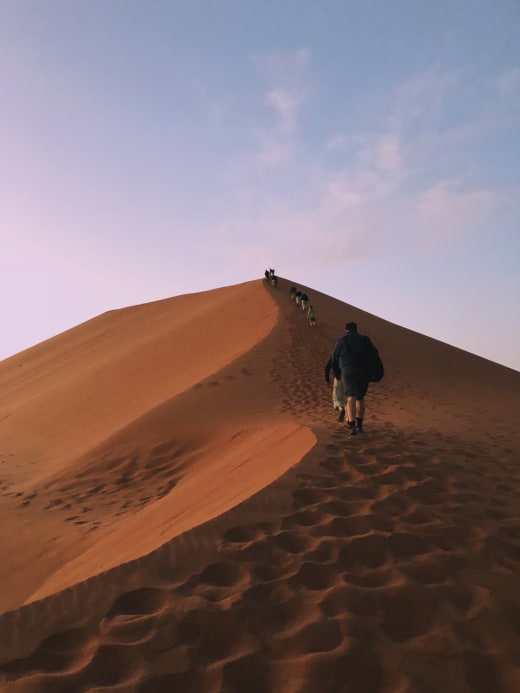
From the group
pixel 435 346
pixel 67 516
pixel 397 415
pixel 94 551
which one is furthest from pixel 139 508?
pixel 435 346

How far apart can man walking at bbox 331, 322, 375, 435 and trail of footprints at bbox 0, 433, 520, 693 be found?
236cm

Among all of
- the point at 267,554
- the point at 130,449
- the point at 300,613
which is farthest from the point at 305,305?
the point at 300,613

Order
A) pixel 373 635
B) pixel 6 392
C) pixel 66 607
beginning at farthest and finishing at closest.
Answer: pixel 6 392
pixel 66 607
pixel 373 635

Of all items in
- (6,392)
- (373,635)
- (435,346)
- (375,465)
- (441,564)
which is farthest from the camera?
(6,392)

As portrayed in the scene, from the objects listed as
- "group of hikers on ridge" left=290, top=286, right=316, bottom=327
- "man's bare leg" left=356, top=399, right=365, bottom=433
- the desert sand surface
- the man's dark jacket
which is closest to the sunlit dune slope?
the desert sand surface

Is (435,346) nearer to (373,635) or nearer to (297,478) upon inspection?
(297,478)

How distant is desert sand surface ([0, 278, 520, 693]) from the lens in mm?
2289

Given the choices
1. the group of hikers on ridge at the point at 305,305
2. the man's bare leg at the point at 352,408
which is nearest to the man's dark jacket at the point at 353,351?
the man's bare leg at the point at 352,408

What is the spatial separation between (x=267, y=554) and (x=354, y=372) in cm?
330

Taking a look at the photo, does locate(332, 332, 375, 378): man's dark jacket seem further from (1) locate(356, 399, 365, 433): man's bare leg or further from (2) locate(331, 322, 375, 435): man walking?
(1) locate(356, 399, 365, 433): man's bare leg

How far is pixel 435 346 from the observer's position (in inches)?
720

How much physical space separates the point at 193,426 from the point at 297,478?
15.0 feet

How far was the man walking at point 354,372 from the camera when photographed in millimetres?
6102

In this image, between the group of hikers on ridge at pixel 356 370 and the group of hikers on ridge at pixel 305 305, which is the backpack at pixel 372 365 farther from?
the group of hikers on ridge at pixel 305 305
